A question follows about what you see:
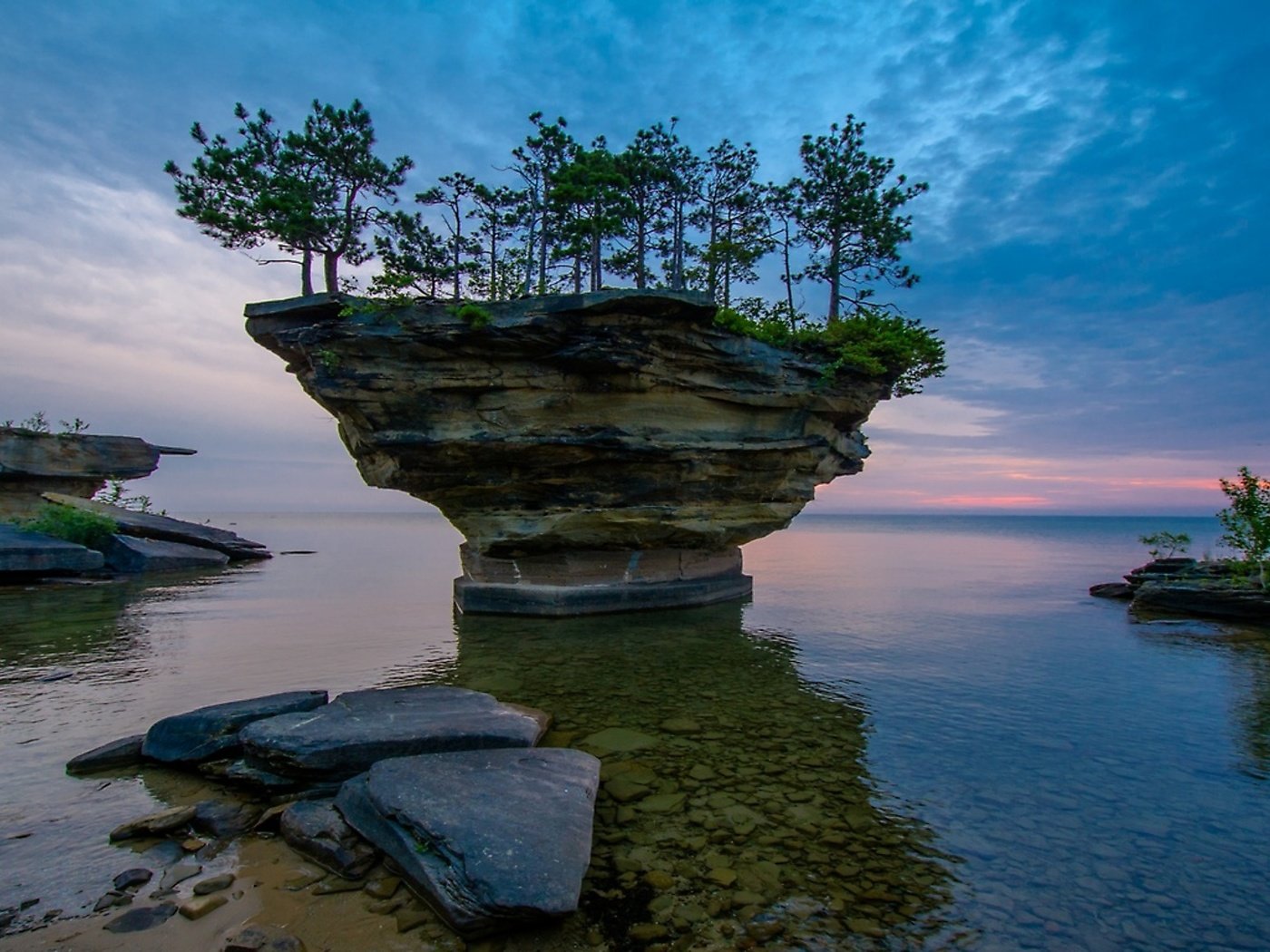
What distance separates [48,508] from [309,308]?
23.6 m

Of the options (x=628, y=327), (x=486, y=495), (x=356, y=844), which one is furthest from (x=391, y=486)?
(x=356, y=844)

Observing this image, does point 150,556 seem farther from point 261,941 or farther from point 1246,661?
point 1246,661

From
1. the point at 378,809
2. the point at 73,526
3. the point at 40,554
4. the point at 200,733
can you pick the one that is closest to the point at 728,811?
the point at 378,809

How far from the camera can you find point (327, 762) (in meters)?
5.55

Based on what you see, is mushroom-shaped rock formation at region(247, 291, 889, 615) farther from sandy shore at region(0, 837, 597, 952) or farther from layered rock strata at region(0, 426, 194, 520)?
layered rock strata at region(0, 426, 194, 520)

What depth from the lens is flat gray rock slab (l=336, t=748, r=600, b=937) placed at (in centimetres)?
Answer: 370

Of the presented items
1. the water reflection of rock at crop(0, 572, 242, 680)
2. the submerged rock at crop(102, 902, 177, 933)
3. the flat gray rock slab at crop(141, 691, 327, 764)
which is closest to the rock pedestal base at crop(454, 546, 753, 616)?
the water reflection of rock at crop(0, 572, 242, 680)

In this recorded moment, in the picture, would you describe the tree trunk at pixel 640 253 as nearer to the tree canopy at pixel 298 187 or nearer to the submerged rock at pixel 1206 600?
the tree canopy at pixel 298 187

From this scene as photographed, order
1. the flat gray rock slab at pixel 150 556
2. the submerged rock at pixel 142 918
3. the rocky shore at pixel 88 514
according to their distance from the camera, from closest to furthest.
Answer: the submerged rock at pixel 142 918
the rocky shore at pixel 88 514
the flat gray rock slab at pixel 150 556

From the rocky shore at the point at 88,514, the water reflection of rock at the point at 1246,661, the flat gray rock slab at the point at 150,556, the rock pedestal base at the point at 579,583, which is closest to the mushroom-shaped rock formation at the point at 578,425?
the rock pedestal base at the point at 579,583

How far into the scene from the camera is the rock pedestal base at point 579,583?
16.1 m

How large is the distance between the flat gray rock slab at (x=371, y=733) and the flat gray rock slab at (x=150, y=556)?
26.9m

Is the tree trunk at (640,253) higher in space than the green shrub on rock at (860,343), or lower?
higher

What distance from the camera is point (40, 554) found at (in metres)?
21.6
